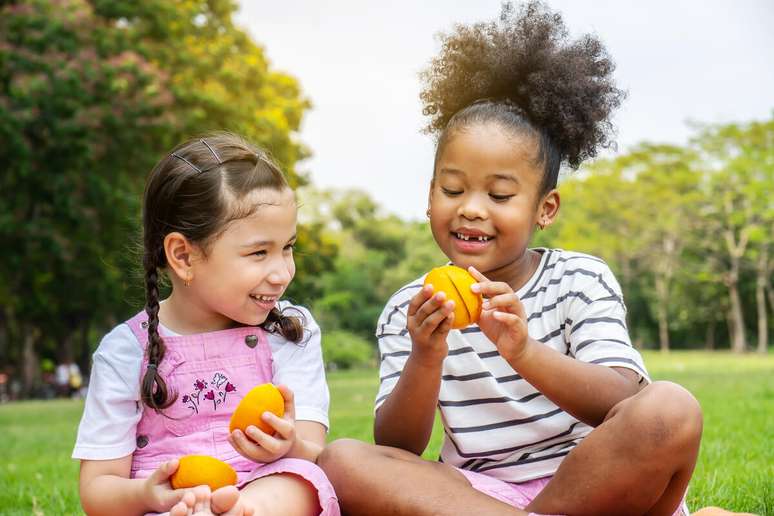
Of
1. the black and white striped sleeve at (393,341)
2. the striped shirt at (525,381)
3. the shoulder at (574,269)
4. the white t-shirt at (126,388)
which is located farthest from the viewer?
the black and white striped sleeve at (393,341)

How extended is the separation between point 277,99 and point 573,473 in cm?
2173

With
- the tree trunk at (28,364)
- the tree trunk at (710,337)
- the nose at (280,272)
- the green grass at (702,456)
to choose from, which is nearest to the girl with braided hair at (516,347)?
the nose at (280,272)

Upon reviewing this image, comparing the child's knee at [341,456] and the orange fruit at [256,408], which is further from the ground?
the orange fruit at [256,408]

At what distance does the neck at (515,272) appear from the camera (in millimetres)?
3219

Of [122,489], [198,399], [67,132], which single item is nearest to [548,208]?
[198,399]

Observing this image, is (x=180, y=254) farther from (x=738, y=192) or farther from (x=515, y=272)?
(x=738, y=192)

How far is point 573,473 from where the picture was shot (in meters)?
2.53

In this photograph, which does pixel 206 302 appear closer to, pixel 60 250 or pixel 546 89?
pixel 546 89

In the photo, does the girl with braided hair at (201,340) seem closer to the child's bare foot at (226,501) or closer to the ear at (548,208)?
the child's bare foot at (226,501)

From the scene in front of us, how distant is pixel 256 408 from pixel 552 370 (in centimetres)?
92

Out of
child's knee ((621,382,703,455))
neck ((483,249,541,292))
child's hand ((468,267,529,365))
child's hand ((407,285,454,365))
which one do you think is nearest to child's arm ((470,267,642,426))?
child's hand ((468,267,529,365))

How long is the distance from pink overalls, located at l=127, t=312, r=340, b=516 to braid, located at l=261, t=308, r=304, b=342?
0.14 m

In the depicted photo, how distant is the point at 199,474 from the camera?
8.14ft

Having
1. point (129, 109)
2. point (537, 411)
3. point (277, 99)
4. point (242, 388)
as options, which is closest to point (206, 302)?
point (242, 388)
